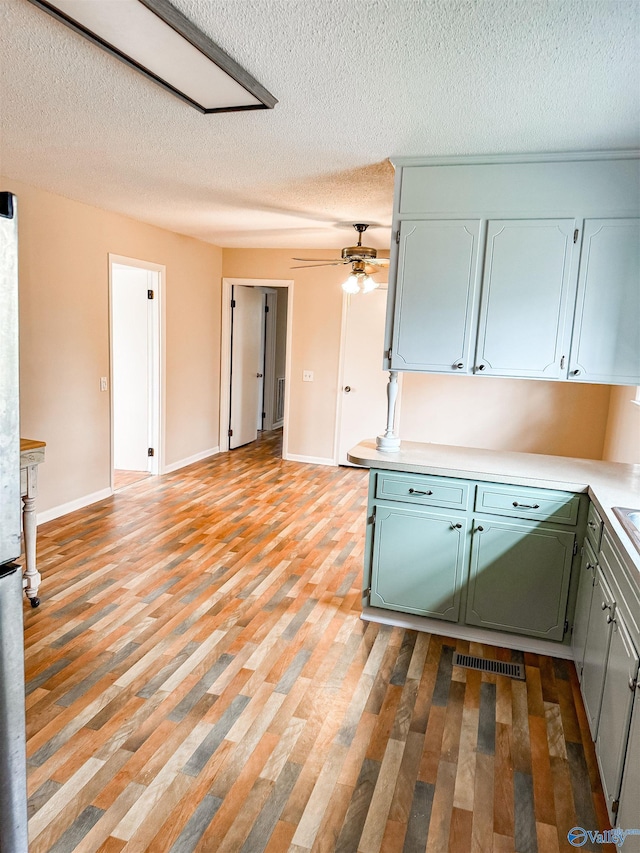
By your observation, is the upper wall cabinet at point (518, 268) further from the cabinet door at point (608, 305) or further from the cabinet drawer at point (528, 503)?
the cabinet drawer at point (528, 503)

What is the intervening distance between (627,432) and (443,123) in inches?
119

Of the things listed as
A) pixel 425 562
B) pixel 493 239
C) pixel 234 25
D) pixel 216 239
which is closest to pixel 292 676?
pixel 425 562

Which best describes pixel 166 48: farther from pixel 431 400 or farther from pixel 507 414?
pixel 507 414

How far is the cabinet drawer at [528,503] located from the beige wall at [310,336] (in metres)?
3.96

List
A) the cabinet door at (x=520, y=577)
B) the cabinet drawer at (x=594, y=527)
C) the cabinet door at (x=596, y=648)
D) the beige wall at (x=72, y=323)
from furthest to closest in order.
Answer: the beige wall at (x=72, y=323) → the cabinet door at (x=520, y=577) → the cabinet drawer at (x=594, y=527) → the cabinet door at (x=596, y=648)

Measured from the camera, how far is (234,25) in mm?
1737

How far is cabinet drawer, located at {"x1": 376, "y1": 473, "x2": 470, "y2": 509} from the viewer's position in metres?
2.85

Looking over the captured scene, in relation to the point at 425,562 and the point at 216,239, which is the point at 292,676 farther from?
the point at 216,239

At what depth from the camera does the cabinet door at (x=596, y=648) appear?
6.63 ft

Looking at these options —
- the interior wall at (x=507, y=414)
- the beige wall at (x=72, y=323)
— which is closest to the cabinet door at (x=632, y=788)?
the beige wall at (x=72, y=323)

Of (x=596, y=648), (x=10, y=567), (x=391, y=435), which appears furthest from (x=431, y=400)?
(x=10, y=567)

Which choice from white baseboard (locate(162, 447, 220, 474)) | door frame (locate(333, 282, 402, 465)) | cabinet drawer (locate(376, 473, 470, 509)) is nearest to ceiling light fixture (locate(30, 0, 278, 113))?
cabinet drawer (locate(376, 473, 470, 509))

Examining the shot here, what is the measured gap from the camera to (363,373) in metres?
6.52

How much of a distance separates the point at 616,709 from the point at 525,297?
74.8 inches
